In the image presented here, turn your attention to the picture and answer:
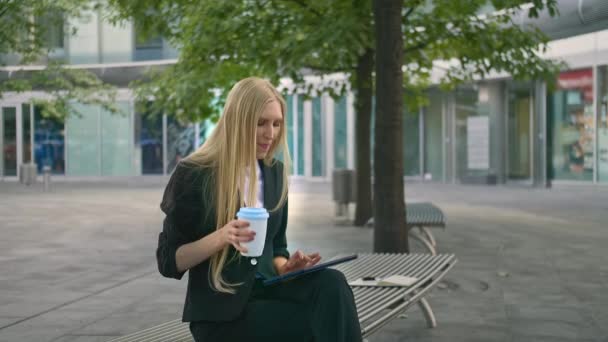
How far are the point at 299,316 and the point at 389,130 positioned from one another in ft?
15.0

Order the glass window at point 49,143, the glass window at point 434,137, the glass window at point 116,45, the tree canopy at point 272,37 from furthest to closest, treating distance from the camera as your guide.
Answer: the glass window at point 49,143, the glass window at point 116,45, the glass window at point 434,137, the tree canopy at point 272,37

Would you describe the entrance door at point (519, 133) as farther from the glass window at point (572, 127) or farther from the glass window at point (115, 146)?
the glass window at point (115, 146)

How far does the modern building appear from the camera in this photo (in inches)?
919

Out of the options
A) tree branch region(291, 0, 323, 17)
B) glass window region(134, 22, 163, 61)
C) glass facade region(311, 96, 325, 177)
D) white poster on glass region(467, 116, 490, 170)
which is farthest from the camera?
glass window region(134, 22, 163, 61)

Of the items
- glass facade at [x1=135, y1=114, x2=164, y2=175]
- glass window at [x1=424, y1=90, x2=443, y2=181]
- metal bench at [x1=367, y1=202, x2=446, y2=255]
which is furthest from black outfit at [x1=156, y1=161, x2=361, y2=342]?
glass facade at [x1=135, y1=114, x2=164, y2=175]

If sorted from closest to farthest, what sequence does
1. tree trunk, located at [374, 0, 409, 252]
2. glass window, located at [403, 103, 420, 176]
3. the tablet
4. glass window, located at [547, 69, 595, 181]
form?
1. the tablet
2. tree trunk, located at [374, 0, 409, 252]
3. glass window, located at [547, 69, 595, 181]
4. glass window, located at [403, 103, 420, 176]

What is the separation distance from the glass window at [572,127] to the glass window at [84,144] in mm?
20926

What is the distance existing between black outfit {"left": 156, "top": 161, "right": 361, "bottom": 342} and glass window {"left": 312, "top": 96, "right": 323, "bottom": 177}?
29935 mm

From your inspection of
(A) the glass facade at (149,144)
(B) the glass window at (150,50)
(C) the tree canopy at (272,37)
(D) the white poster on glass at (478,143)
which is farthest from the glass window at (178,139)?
(C) the tree canopy at (272,37)

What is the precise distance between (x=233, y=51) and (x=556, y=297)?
6.33 m

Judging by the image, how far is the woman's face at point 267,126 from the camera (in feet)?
9.64

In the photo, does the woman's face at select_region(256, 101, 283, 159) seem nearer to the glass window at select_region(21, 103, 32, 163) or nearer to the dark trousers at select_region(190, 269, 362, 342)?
the dark trousers at select_region(190, 269, 362, 342)

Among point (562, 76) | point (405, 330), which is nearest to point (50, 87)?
point (562, 76)

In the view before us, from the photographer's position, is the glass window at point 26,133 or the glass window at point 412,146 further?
the glass window at point 26,133
